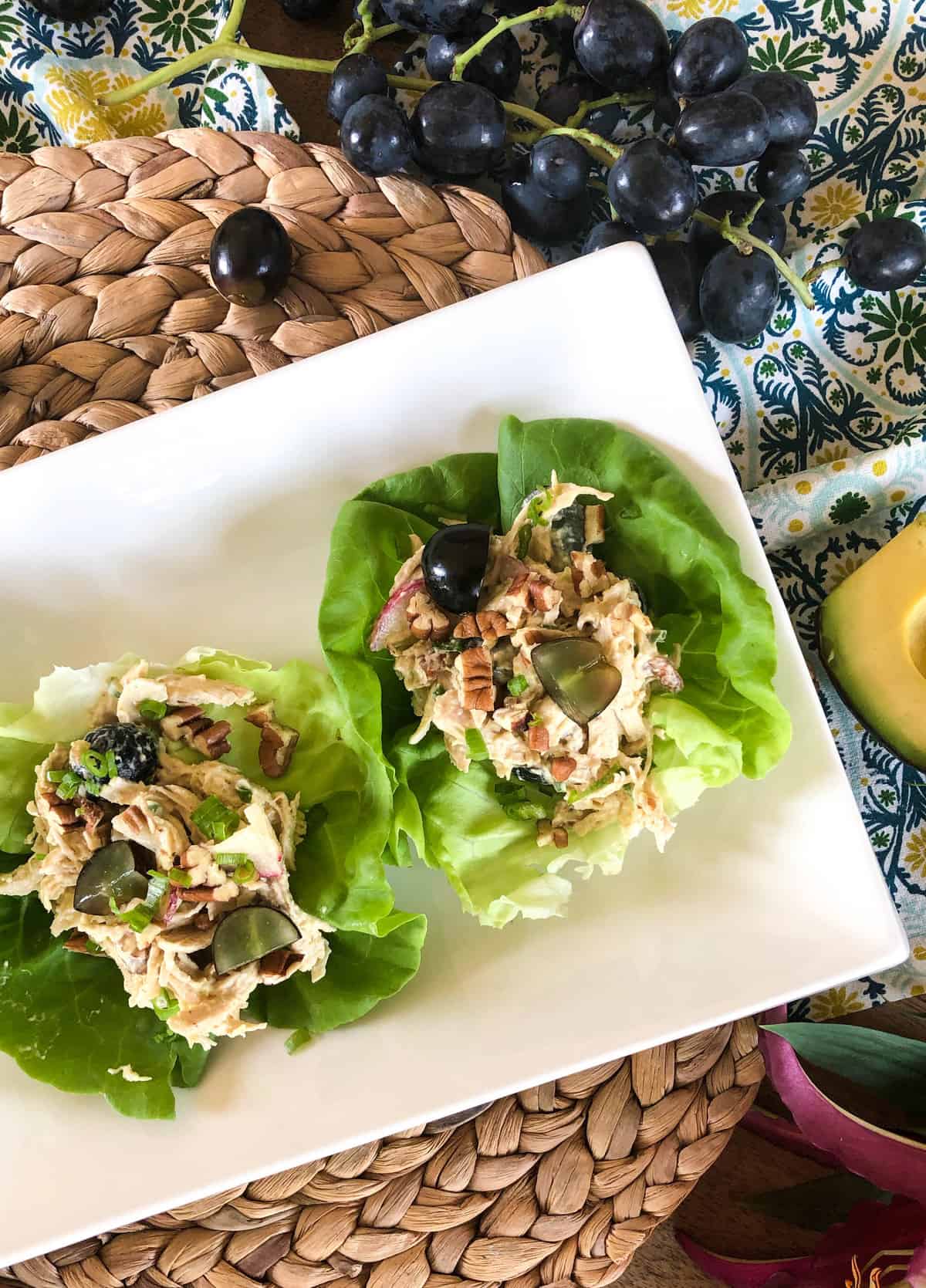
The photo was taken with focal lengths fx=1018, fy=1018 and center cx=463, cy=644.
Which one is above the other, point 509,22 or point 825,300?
point 509,22

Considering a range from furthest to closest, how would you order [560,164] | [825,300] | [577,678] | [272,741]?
[825,300] < [560,164] < [272,741] < [577,678]

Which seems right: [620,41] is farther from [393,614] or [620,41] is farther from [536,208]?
[393,614]

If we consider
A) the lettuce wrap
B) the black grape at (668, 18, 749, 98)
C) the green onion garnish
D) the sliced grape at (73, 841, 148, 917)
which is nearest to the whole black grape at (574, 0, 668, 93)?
the black grape at (668, 18, 749, 98)

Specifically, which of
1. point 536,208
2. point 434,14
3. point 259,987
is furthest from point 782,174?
point 259,987

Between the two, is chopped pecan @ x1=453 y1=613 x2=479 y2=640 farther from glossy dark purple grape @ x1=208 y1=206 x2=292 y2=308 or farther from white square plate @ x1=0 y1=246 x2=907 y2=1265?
glossy dark purple grape @ x1=208 y1=206 x2=292 y2=308

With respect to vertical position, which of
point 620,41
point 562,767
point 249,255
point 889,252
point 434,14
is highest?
point 434,14

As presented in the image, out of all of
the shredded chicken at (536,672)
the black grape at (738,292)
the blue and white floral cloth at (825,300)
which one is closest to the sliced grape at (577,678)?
the shredded chicken at (536,672)
